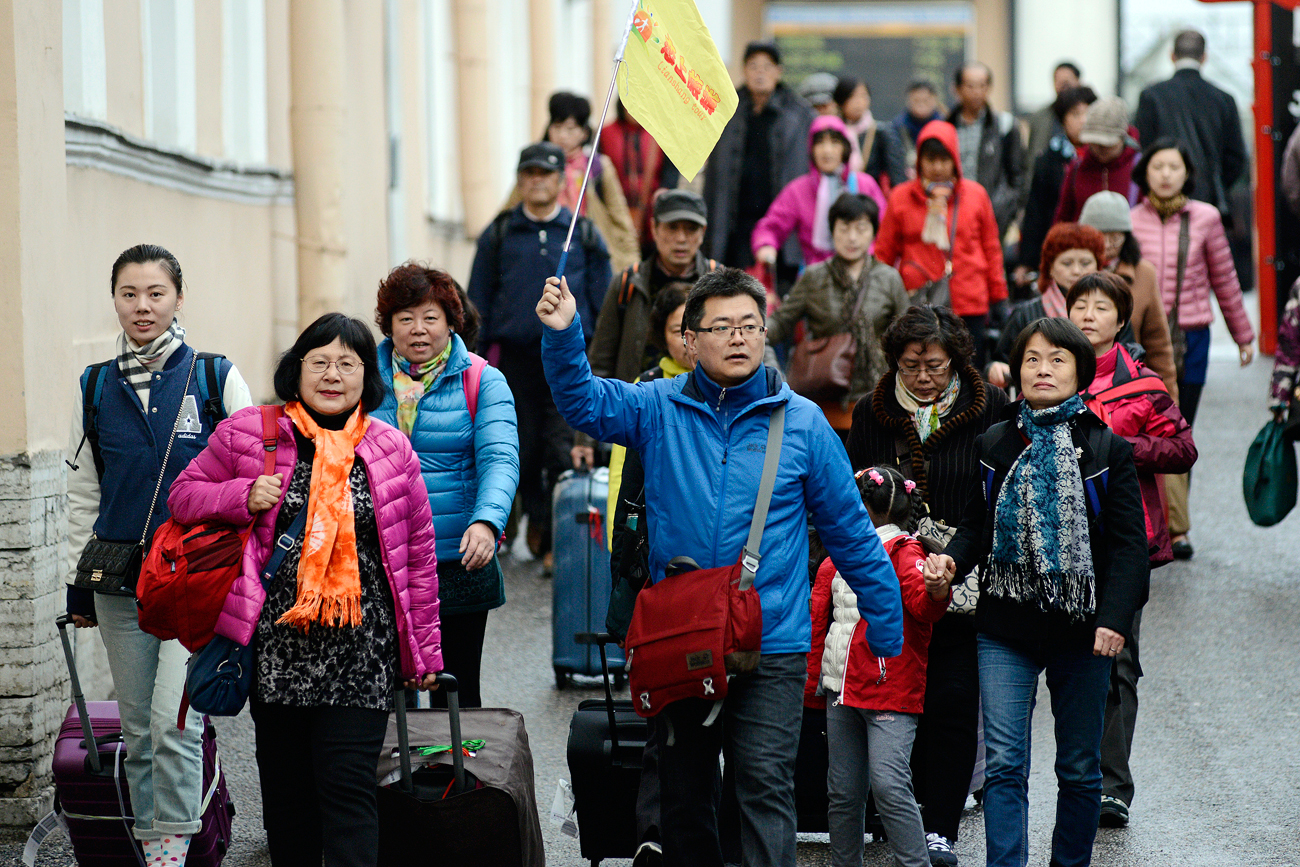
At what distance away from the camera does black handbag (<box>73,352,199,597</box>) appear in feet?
17.3

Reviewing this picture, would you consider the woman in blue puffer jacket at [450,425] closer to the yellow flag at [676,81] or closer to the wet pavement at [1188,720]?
the wet pavement at [1188,720]

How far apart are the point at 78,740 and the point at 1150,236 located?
242 inches

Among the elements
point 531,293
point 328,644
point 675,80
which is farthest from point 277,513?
point 531,293

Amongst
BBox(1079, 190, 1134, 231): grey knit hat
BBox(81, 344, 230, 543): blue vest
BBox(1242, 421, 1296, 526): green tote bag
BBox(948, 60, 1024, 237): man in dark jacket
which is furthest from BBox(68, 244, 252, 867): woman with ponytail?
BBox(948, 60, 1024, 237): man in dark jacket

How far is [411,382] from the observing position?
578 centimetres

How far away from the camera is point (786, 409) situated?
15.5 ft

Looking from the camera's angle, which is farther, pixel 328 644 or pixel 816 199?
pixel 816 199

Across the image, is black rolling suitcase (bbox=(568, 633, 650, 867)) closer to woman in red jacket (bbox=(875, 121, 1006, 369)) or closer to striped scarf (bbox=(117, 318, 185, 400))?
striped scarf (bbox=(117, 318, 185, 400))

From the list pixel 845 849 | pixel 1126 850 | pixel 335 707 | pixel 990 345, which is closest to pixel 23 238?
pixel 335 707

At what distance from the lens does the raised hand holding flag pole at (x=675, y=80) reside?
4992 mm

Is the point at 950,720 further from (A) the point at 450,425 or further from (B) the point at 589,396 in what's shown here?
(A) the point at 450,425

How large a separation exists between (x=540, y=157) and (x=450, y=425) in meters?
3.66

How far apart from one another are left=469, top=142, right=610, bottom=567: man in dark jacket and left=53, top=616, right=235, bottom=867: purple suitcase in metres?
4.22

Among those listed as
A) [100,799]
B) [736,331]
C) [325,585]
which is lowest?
[100,799]
